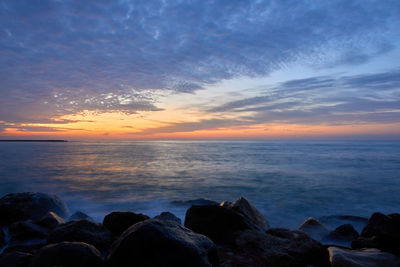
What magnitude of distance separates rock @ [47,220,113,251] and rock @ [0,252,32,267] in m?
0.80

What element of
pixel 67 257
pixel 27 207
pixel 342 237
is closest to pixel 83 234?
pixel 67 257

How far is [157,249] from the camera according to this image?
2830 millimetres

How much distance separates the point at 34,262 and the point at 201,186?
11086 mm

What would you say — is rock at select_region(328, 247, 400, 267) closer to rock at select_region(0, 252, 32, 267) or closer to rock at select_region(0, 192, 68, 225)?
rock at select_region(0, 252, 32, 267)

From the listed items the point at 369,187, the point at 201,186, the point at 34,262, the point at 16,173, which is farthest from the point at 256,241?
the point at 16,173

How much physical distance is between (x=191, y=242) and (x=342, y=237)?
4.38m

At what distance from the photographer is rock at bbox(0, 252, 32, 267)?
10.4ft

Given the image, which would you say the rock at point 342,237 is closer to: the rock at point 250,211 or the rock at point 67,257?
the rock at point 250,211

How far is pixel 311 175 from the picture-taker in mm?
16750

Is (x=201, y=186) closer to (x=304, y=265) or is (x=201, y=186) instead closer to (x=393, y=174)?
(x=304, y=265)

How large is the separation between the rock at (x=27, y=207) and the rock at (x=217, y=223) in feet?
15.8

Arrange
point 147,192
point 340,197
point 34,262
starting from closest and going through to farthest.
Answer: point 34,262 → point 340,197 → point 147,192

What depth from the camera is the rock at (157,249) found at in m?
2.77

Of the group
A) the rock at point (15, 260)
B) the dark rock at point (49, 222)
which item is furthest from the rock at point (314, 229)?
the dark rock at point (49, 222)
